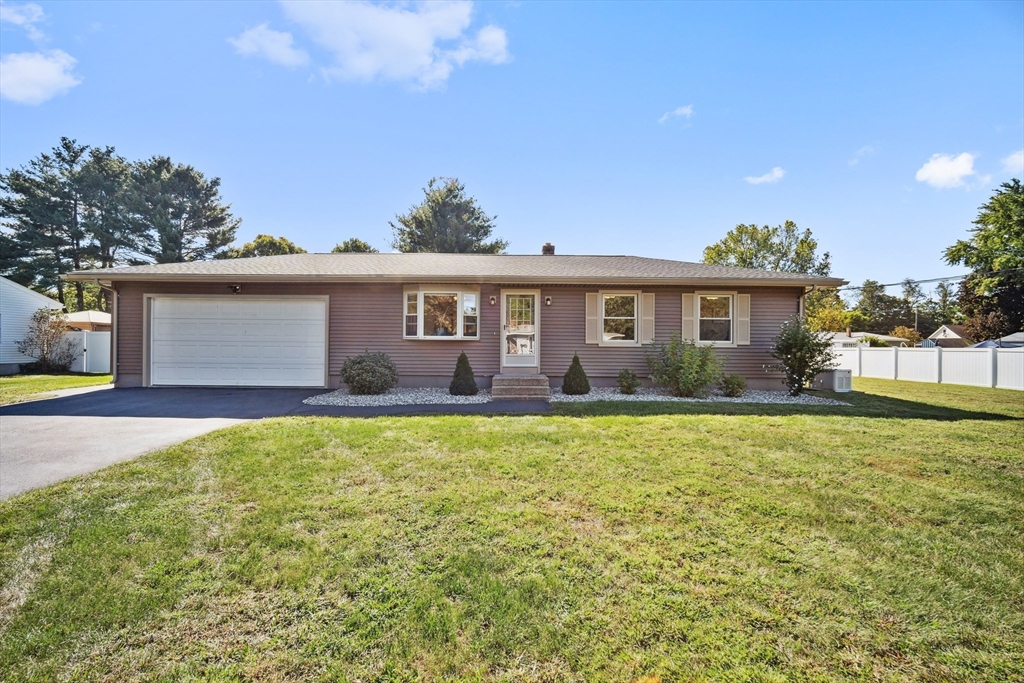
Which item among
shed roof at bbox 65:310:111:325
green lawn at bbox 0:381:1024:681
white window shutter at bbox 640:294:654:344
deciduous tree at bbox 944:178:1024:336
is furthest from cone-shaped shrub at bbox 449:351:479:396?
deciduous tree at bbox 944:178:1024:336

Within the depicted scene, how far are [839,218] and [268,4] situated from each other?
22221mm

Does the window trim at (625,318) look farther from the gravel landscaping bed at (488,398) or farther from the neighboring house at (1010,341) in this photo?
the neighboring house at (1010,341)

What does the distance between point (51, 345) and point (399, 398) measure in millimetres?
16018

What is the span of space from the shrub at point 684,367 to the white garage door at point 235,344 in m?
8.13

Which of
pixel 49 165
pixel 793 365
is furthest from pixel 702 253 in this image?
pixel 49 165

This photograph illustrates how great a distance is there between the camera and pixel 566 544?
2834mm

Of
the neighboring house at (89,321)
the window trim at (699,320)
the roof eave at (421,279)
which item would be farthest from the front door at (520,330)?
the neighboring house at (89,321)

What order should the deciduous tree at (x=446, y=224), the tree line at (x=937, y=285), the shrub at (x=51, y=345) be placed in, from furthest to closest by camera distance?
the deciduous tree at (x=446, y=224)
the tree line at (x=937, y=285)
the shrub at (x=51, y=345)

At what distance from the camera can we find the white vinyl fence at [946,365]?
11.5 metres

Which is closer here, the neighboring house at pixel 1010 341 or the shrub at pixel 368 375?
the shrub at pixel 368 375

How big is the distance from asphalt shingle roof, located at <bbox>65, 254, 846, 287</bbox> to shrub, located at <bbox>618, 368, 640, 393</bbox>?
2.21 m

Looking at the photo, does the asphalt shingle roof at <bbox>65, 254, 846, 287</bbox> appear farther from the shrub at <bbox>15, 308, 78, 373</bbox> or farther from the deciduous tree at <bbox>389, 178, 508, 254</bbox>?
the deciduous tree at <bbox>389, 178, 508, 254</bbox>

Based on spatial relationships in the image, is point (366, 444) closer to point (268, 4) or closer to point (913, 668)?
point (913, 668)

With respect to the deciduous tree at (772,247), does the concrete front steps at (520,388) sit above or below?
below
